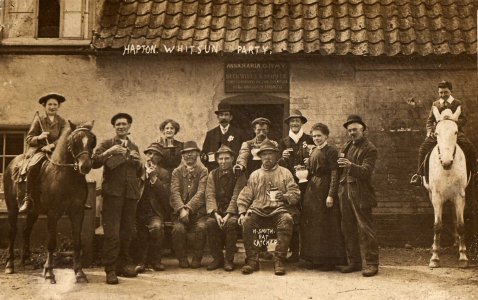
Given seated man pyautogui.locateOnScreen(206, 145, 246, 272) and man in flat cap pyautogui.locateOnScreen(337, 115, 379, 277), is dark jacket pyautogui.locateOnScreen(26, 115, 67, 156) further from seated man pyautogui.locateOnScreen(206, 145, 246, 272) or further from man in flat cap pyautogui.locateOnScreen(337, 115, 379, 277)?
man in flat cap pyautogui.locateOnScreen(337, 115, 379, 277)

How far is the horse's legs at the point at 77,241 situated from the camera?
275 inches

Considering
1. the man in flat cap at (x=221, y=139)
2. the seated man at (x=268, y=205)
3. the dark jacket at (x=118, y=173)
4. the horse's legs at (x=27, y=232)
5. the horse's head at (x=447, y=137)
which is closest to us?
the dark jacket at (x=118, y=173)

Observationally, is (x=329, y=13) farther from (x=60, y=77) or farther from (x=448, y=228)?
(x=60, y=77)

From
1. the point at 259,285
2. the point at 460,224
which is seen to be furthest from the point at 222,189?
the point at 460,224

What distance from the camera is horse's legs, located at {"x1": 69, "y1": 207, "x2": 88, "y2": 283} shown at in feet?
22.9

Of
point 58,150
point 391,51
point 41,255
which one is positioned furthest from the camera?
point 391,51

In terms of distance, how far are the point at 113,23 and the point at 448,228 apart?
680 cm

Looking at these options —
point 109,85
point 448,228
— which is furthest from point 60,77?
point 448,228

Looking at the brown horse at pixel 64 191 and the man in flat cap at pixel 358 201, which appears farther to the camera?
the man in flat cap at pixel 358 201

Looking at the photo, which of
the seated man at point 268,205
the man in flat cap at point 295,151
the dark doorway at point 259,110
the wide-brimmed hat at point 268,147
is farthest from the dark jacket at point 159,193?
the dark doorway at point 259,110

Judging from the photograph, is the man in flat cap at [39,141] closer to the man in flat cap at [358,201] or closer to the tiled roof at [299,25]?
the tiled roof at [299,25]

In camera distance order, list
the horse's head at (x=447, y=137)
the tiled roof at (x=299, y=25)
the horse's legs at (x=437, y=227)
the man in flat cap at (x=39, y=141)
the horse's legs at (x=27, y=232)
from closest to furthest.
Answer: the man in flat cap at (x=39, y=141), the horse's head at (x=447, y=137), the horse's legs at (x=27, y=232), the horse's legs at (x=437, y=227), the tiled roof at (x=299, y=25)

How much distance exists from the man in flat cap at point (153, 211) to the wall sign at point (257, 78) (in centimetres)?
226

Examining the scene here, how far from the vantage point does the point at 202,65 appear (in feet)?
33.0
